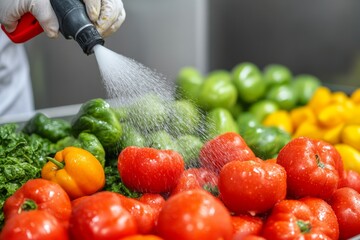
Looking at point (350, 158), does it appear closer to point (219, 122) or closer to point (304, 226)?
point (219, 122)

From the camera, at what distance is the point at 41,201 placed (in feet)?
2.91

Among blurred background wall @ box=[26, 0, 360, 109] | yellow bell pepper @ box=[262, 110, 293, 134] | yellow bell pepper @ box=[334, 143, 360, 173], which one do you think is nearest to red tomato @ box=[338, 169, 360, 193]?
yellow bell pepper @ box=[334, 143, 360, 173]

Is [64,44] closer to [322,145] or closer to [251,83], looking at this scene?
[251,83]

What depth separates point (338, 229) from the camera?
3.17 ft

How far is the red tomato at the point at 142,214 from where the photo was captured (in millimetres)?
845

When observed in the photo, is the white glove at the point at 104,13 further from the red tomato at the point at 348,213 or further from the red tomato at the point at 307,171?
the red tomato at the point at 348,213

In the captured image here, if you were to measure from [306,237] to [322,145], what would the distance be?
0.29 meters

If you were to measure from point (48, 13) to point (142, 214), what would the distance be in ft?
1.89

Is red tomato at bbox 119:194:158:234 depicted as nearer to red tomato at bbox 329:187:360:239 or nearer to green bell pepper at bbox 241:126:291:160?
red tomato at bbox 329:187:360:239

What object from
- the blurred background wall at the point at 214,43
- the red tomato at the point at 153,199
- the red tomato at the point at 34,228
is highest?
the red tomato at the point at 34,228

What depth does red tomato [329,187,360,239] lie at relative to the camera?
1.00m

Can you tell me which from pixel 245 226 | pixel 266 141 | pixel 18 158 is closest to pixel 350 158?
pixel 266 141

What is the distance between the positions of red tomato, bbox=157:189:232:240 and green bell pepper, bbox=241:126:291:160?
613 millimetres

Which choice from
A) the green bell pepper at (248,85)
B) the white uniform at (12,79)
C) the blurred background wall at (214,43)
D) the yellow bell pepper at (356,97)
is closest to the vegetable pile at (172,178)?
the yellow bell pepper at (356,97)
